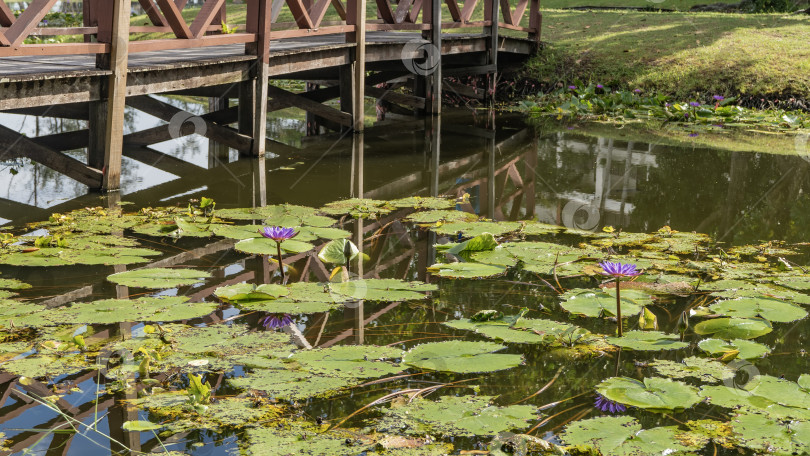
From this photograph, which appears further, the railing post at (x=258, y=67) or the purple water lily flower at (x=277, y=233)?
the railing post at (x=258, y=67)

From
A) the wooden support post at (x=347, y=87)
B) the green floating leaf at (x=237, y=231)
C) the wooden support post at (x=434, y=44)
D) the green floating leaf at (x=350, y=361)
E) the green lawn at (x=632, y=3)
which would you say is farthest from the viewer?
the green lawn at (x=632, y=3)

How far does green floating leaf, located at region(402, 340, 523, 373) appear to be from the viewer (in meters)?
2.73

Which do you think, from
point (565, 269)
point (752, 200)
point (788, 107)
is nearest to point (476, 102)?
point (788, 107)

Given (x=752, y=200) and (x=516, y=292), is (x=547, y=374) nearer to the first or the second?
(x=516, y=292)

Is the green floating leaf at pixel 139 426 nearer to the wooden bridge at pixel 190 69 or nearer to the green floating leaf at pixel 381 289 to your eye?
the green floating leaf at pixel 381 289

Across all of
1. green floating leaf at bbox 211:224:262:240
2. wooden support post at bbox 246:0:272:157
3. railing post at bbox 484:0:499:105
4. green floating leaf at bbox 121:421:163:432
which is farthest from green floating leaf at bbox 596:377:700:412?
railing post at bbox 484:0:499:105

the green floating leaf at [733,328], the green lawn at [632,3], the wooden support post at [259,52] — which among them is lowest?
the green floating leaf at [733,328]

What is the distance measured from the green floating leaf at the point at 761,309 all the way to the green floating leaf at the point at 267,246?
78.7 inches

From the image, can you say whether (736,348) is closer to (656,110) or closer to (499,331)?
(499,331)

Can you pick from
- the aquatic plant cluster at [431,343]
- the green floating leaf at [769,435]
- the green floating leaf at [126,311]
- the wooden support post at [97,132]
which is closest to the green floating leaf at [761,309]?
the aquatic plant cluster at [431,343]

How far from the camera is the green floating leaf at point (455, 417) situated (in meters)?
2.33

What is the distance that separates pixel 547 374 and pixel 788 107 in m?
10.7

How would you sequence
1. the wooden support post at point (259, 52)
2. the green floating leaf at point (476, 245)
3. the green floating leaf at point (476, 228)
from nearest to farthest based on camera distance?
the green floating leaf at point (476, 245), the green floating leaf at point (476, 228), the wooden support post at point (259, 52)

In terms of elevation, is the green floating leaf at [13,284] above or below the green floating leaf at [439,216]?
below
